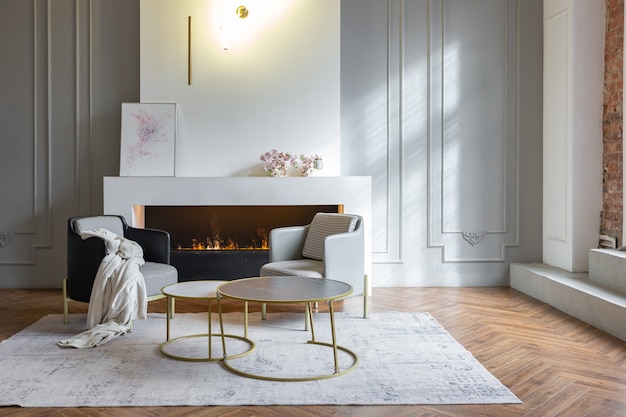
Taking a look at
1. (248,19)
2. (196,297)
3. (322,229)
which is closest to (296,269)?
(322,229)

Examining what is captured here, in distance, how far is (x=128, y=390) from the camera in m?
3.07

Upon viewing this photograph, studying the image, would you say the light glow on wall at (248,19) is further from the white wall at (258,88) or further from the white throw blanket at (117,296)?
the white throw blanket at (117,296)

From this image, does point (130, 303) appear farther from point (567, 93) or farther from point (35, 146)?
point (567, 93)

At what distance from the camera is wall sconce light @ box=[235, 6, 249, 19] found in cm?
598

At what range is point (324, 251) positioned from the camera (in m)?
4.59

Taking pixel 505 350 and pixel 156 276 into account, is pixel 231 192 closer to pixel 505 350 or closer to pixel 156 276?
pixel 156 276

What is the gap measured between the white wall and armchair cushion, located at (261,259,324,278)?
4.37 ft

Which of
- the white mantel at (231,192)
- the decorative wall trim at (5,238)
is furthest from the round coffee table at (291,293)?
the decorative wall trim at (5,238)

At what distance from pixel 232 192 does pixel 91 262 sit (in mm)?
1665

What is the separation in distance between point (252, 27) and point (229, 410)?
13.6 ft

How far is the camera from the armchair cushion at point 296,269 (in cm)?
465

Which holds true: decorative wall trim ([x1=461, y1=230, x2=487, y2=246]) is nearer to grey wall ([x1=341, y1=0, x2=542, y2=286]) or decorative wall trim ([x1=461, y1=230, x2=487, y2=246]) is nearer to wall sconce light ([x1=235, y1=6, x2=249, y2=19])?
grey wall ([x1=341, y1=0, x2=542, y2=286])

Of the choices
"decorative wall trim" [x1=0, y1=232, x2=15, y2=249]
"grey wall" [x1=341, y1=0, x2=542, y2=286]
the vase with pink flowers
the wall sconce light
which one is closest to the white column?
"grey wall" [x1=341, y1=0, x2=542, y2=286]

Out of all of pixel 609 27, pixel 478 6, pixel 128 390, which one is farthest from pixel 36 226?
pixel 609 27
